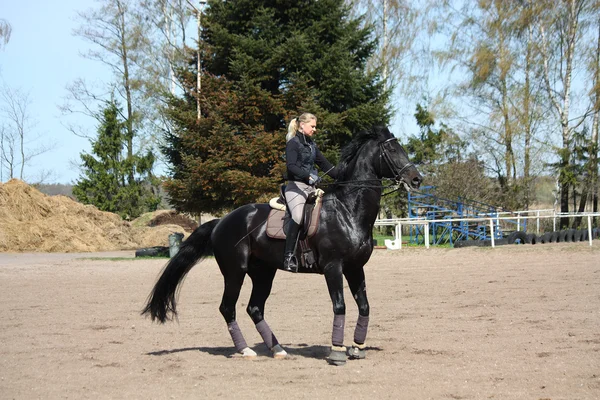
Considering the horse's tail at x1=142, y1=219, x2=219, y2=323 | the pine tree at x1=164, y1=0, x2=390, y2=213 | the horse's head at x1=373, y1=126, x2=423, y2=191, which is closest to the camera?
the horse's head at x1=373, y1=126, x2=423, y2=191

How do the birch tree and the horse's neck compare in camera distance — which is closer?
the horse's neck

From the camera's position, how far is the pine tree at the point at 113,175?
40281 mm

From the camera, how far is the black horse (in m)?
7.67

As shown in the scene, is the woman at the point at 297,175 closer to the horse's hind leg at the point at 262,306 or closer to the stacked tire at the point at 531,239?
the horse's hind leg at the point at 262,306

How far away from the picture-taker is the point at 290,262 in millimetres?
7773

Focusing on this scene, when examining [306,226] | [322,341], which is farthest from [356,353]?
[306,226]

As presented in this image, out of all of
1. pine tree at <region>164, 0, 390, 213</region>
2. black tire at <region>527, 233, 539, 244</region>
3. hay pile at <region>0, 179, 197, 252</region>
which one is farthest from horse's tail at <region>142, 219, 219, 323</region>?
hay pile at <region>0, 179, 197, 252</region>

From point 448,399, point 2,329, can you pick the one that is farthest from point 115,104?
point 448,399

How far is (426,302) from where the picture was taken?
1200cm

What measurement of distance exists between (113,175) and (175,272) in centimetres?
3320

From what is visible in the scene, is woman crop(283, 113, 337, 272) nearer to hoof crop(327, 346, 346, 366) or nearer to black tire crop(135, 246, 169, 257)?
hoof crop(327, 346, 346, 366)

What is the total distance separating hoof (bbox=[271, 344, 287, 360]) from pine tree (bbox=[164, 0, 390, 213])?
19109 millimetres

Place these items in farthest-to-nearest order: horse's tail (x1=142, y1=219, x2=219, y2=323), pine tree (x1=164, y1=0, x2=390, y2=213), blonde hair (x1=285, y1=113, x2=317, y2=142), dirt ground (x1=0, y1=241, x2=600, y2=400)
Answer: pine tree (x1=164, y1=0, x2=390, y2=213) → horse's tail (x1=142, y1=219, x2=219, y2=323) → blonde hair (x1=285, y1=113, x2=317, y2=142) → dirt ground (x1=0, y1=241, x2=600, y2=400)

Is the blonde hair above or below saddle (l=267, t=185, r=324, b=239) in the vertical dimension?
above
